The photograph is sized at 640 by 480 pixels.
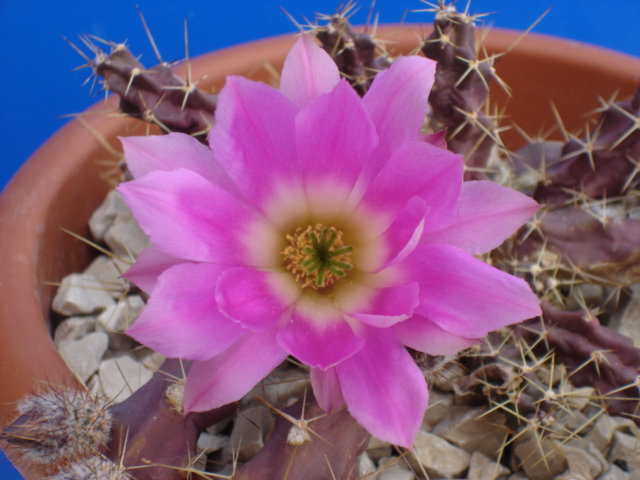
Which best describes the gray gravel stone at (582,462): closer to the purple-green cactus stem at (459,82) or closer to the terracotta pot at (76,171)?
the purple-green cactus stem at (459,82)

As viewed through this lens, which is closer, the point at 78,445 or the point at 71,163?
the point at 78,445

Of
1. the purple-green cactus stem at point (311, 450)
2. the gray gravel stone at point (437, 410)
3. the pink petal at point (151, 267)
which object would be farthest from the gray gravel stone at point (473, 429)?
the pink petal at point (151, 267)

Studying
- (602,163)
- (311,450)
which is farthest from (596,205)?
(311,450)

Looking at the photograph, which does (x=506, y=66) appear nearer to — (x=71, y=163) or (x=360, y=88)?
(x=360, y=88)

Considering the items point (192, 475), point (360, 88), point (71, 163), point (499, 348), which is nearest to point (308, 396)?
point (192, 475)

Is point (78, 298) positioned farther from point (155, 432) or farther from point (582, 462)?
point (582, 462)
